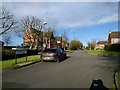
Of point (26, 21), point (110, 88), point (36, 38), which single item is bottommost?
point (110, 88)

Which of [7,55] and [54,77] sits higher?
[7,55]

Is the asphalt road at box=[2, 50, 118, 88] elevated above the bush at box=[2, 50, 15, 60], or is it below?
below

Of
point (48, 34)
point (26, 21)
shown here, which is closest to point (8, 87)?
point (26, 21)

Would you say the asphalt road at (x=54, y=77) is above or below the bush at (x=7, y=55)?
below

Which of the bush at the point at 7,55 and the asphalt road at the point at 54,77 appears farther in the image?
the bush at the point at 7,55

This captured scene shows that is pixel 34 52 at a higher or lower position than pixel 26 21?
lower

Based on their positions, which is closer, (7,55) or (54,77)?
(54,77)

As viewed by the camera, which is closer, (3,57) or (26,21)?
(3,57)

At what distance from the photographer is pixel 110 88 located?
9156mm

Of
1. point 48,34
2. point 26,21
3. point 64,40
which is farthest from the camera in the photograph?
point 64,40

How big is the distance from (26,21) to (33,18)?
1.93 meters

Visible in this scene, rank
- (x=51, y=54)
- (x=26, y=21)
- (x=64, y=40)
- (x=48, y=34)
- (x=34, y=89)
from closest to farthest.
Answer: (x=34, y=89)
(x=51, y=54)
(x=26, y=21)
(x=48, y=34)
(x=64, y=40)

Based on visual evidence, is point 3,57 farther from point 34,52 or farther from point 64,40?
point 64,40

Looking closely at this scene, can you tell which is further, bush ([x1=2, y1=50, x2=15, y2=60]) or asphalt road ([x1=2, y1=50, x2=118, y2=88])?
bush ([x1=2, y1=50, x2=15, y2=60])
